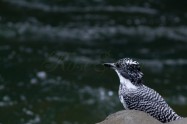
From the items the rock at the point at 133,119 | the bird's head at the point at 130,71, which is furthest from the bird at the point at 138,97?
the rock at the point at 133,119

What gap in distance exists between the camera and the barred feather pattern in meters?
6.97

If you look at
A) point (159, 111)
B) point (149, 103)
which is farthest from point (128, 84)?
point (159, 111)

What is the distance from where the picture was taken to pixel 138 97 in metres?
7.03

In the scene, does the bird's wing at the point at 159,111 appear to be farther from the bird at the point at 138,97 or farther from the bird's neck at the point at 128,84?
the bird's neck at the point at 128,84

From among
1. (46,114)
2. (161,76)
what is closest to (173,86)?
(161,76)

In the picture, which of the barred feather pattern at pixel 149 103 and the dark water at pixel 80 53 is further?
the dark water at pixel 80 53

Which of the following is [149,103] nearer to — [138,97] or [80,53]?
[138,97]

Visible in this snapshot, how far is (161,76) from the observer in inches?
564

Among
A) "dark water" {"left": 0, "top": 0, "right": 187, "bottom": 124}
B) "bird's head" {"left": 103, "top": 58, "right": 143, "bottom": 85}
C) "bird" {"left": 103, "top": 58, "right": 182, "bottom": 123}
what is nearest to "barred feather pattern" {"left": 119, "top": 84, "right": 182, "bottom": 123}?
"bird" {"left": 103, "top": 58, "right": 182, "bottom": 123}

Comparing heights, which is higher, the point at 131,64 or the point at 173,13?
the point at 173,13

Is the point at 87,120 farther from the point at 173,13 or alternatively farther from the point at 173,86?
the point at 173,13

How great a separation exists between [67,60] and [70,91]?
5.57ft

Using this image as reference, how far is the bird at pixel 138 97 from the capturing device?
6977 mm

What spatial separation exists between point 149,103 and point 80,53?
812 centimetres
